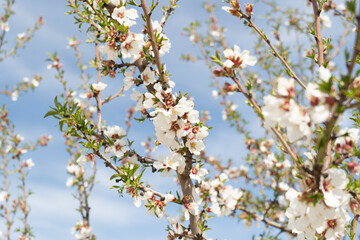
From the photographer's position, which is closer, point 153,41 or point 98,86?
point 153,41

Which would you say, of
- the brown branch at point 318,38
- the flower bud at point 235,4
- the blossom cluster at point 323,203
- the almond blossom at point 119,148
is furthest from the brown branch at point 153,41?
the blossom cluster at point 323,203

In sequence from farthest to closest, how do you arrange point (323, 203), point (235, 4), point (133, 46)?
point (133, 46) < point (235, 4) < point (323, 203)

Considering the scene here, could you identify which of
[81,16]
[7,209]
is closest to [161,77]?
[81,16]

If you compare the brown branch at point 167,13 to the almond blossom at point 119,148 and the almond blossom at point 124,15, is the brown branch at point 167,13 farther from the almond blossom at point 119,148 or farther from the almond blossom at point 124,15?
the almond blossom at point 119,148

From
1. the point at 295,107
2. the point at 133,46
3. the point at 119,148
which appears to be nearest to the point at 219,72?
the point at 295,107

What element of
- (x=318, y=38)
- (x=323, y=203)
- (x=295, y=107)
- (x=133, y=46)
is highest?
(x=133, y=46)

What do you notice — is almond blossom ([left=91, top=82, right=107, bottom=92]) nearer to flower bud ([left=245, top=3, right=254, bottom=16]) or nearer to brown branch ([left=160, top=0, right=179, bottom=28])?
brown branch ([left=160, top=0, right=179, bottom=28])

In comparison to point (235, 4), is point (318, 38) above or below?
below

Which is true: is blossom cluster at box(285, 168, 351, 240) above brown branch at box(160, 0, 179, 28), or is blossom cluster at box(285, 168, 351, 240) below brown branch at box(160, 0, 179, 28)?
below

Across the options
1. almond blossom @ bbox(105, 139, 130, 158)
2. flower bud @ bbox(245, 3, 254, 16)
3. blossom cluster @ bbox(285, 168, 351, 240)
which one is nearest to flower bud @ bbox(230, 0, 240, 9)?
flower bud @ bbox(245, 3, 254, 16)

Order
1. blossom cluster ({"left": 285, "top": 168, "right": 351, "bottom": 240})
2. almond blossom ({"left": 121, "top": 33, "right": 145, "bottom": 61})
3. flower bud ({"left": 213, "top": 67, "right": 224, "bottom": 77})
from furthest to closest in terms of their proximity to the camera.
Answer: almond blossom ({"left": 121, "top": 33, "right": 145, "bottom": 61})
flower bud ({"left": 213, "top": 67, "right": 224, "bottom": 77})
blossom cluster ({"left": 285, "top": 168, "right": 351, "bottom": 240})

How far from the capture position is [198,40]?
7039 millimetres

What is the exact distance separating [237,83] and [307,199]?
585mm

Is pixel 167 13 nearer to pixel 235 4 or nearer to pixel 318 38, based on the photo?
pixel 235 4
